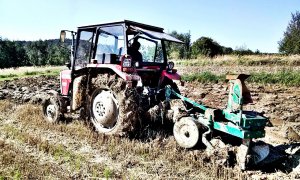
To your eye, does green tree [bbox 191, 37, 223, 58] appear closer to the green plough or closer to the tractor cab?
the tractor cab

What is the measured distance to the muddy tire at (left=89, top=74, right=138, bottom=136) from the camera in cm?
636

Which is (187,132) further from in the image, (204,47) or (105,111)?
(204,47)

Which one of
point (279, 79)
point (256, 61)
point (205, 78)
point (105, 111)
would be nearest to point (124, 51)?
point (105, 111)

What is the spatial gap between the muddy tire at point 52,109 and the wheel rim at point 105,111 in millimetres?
1157

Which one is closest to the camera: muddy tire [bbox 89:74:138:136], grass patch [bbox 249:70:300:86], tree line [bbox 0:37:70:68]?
muddy tire [bbox 89:74:138:136]

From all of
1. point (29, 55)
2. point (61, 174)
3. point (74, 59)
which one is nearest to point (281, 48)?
point (74, 59)

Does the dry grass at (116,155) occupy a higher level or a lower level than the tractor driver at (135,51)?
lower

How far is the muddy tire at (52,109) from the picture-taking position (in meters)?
7.91

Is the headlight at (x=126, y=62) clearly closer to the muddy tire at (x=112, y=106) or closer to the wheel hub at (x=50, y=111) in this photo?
the muddy tire at (x=112, y=106)

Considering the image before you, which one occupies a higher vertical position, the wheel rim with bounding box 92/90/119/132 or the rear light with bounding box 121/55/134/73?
the rear light with bounding box 121/55/134/73

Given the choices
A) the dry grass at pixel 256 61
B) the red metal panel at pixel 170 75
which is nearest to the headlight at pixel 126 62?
the red metal panel at pixel 170 75

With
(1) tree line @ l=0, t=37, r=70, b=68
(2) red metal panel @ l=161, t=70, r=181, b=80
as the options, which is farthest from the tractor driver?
(1) tree line @ l=0, t=37, r=70, b=68

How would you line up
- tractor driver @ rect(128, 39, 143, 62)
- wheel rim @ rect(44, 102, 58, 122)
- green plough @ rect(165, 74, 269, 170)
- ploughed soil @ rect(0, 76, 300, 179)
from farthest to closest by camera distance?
wheel rim @ rect(44, 102, 58, 122) → tractor driver @ rect(128, 39, 143, 62) → green plough @ rect(165, 74, 269, 170) → ploughed soil @ rect(0, 76, 300, 179)

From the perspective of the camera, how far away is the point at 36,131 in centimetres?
740
